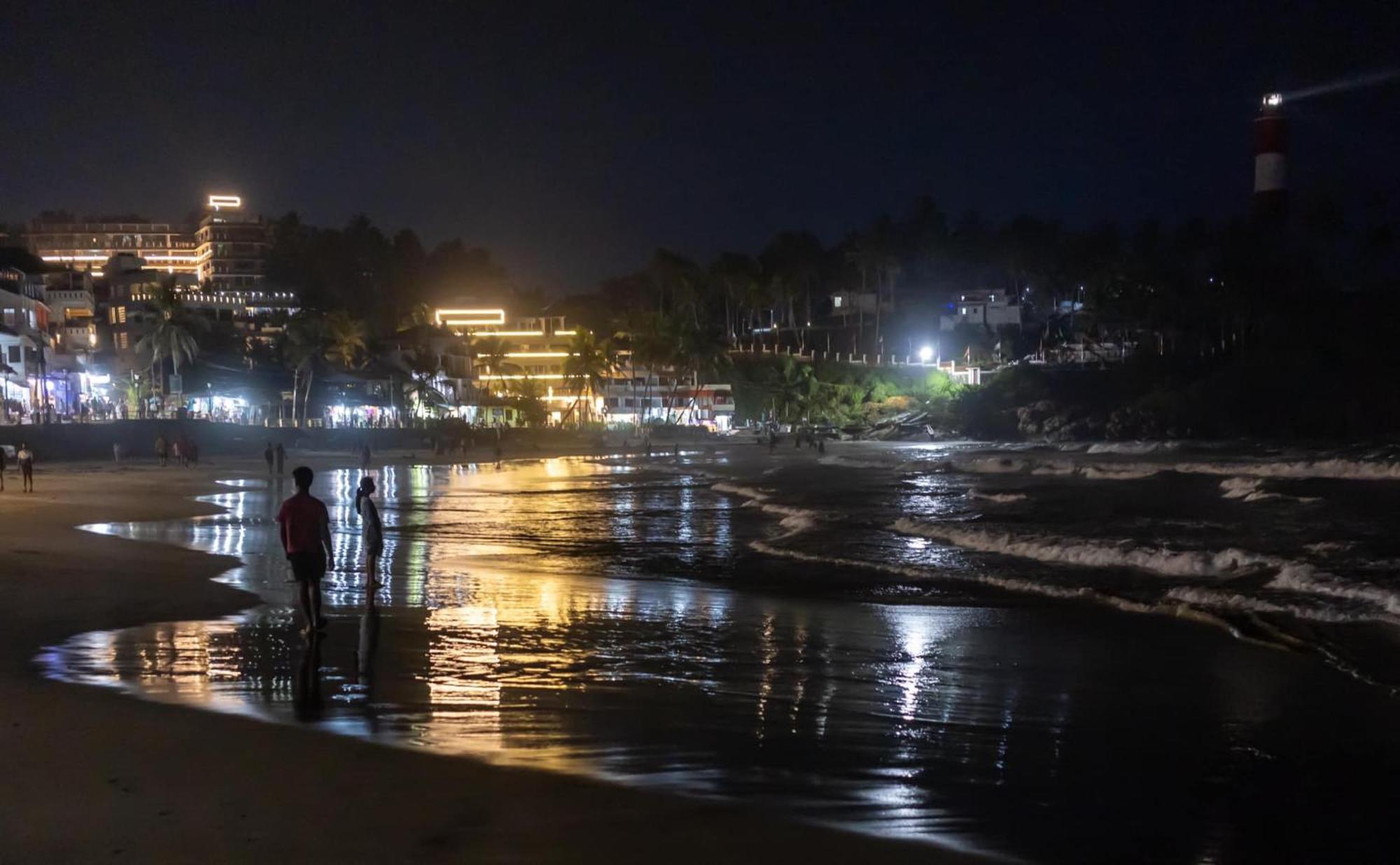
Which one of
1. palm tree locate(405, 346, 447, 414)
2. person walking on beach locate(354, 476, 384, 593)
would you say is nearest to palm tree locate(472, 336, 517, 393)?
palm tree locate(405, 346, 447, 414)

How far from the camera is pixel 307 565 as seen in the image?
30.5 feet

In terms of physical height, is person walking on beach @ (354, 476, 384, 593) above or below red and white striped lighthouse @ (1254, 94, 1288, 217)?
below

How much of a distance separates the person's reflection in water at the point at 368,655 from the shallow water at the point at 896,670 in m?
0.04

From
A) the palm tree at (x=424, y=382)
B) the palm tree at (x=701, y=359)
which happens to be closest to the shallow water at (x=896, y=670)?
the palm tree at (x=424, y=382)

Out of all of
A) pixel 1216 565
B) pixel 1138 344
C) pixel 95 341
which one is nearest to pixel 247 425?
pixel 95 341

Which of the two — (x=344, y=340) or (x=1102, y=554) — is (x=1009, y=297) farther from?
(x=1102, y=554)

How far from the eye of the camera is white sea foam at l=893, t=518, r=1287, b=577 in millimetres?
14172

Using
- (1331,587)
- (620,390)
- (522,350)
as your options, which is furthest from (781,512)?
(522,350)

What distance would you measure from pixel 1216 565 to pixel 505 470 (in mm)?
36911

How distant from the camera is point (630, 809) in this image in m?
5.04

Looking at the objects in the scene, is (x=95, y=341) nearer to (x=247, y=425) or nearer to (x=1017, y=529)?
(x=247, y=425)

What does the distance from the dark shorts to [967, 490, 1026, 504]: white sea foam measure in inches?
786

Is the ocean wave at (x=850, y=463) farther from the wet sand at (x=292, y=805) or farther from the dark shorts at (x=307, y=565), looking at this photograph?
the wet sand at (x=292, y=805)

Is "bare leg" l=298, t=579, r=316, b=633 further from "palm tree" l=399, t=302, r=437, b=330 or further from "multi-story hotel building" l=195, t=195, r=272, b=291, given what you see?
"multi-story hotel building" l=195, t=195, r=272, b=291
